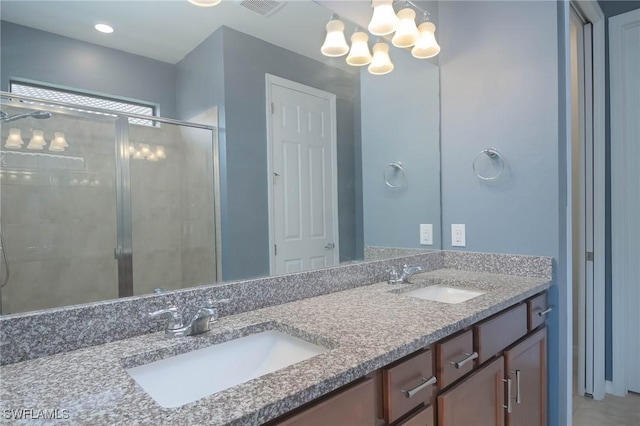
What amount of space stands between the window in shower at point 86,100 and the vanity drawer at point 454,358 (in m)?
1.07

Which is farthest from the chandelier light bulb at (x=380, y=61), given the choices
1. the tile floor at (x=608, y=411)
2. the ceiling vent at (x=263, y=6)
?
the tile floor at (x=608, y=411)

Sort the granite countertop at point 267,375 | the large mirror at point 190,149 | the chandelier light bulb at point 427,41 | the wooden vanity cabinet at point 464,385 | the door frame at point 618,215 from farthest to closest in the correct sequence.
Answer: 1. the door frame at point 618,215
2. the chandelier light bulb at point 427,41
3. the large mirror at point 190,149
4. the wooden vanity cabinet at point 464,385
5. the granite countertop at point 267,375

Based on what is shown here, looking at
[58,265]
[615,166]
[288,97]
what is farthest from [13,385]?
[615,166]

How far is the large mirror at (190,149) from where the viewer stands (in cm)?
89

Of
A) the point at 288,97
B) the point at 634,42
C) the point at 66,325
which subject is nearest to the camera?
the point at 66,325

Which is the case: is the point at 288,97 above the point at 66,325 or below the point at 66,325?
above

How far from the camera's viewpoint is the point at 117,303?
94cm

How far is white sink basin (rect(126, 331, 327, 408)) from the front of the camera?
848 mm

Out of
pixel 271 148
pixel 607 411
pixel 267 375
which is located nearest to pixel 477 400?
pixel 267 375

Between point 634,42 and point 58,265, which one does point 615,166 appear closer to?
point 634,42

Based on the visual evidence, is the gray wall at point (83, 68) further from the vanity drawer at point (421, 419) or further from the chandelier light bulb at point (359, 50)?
the vanity drawer at point (421, 419)

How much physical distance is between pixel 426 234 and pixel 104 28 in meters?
1.66

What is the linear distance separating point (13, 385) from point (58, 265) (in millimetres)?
313

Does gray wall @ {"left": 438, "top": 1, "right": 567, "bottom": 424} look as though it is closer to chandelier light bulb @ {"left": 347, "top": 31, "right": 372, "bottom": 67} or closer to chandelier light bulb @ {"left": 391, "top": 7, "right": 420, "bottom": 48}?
chandelier light bulb @ {"left": 391, "top": 7, "right": 420, "bottom": 48}
